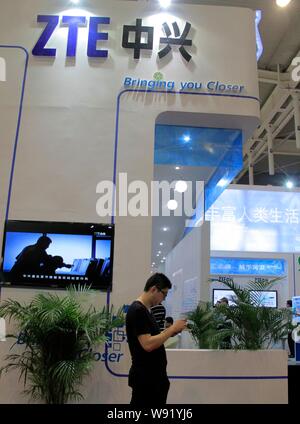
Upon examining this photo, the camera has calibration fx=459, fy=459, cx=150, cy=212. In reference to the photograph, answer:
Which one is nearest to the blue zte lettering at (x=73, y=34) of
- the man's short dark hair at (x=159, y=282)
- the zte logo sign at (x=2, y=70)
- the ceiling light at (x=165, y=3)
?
the zte logo sign at (x=2, y=70)

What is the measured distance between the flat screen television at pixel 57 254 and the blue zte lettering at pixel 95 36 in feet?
5.66

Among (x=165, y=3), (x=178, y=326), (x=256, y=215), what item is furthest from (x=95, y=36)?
(x=256, y=215)

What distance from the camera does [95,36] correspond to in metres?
4.57

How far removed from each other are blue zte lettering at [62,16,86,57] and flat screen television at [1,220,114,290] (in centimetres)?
175

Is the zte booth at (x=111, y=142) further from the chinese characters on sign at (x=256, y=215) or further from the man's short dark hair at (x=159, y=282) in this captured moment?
the chinese characters on sign at (x=256, y=215)

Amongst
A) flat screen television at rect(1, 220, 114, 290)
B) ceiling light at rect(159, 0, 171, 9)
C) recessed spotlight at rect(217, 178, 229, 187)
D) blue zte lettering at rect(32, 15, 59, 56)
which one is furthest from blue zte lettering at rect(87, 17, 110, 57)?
recessed spotlight at rect(217, 178, 229, 187)

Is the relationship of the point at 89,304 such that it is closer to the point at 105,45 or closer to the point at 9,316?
the point at 9,316

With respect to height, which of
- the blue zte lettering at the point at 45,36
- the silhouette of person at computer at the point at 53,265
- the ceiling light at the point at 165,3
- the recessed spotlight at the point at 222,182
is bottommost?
the silhouette of person at computer at the point at 53,265

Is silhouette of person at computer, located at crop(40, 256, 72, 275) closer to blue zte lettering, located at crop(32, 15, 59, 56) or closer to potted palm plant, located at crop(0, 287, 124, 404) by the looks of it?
potted palm plant, located at crop(0, 287, 124, 404)

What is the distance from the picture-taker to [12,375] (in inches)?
151

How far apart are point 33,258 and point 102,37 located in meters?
2.28

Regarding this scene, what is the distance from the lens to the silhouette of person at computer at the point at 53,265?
3994 mm

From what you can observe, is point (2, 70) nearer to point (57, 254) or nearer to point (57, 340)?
point (57, 254)

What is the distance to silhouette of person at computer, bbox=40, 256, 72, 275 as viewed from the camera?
3.99 metres
